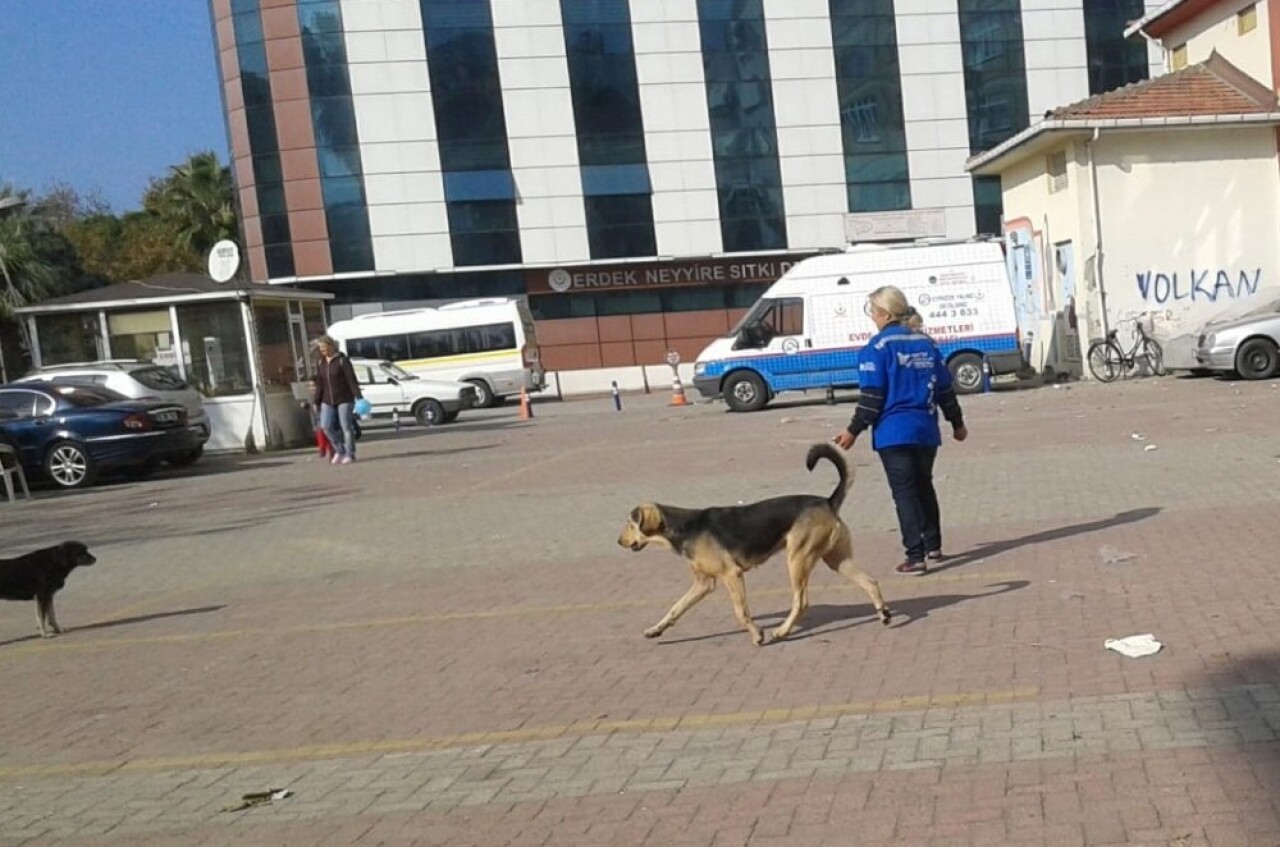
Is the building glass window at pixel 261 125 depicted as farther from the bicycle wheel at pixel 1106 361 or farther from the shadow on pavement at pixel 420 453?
the bicycle wheel at pixel 1106 361

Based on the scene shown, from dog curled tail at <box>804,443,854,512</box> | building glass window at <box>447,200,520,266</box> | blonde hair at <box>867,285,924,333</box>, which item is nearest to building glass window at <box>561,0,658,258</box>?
building glass window at <box>447,200,520,266</box>

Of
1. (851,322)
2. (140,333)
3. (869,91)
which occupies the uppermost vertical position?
(869,91)

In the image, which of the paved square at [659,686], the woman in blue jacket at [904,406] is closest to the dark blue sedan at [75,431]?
the paved square at [659,686]

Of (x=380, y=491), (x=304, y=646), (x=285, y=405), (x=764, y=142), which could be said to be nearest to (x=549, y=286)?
(x=764, y=142)

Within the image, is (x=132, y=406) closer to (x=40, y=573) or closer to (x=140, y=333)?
(x=140, y=333)

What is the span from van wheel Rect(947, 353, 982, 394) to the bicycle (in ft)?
7.27

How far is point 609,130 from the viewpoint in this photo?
42.3 meters

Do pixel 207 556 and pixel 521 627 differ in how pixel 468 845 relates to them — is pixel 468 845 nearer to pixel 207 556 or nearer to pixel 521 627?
pixel 521 627

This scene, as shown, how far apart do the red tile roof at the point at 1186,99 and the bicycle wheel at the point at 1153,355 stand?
420cm

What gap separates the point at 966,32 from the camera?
43.2 metres

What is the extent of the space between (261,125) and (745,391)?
81.3 feet

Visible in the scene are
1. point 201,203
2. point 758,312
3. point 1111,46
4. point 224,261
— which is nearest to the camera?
point 224,261

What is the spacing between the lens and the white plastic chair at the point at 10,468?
16.2 meters

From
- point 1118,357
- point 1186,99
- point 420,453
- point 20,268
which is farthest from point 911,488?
point 20,268
